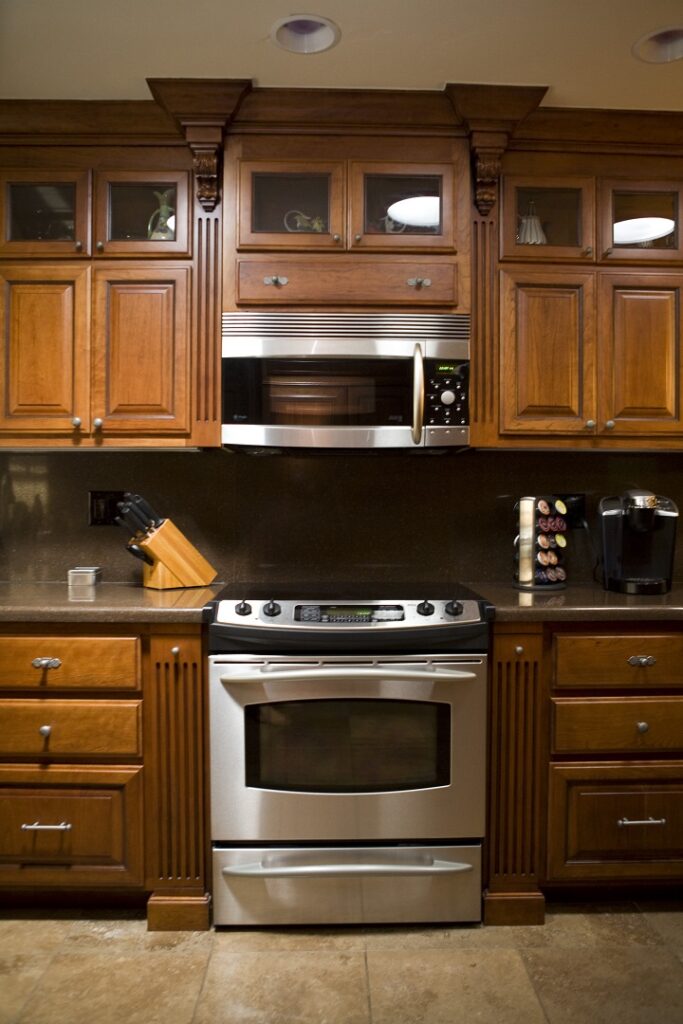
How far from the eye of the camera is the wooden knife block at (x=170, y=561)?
2.32 m

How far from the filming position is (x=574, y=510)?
2.62m

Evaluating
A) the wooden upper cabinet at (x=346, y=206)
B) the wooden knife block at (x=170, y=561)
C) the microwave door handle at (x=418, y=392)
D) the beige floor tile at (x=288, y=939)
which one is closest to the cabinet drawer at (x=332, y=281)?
the wooden upper cabinet at (x=346, y=206)

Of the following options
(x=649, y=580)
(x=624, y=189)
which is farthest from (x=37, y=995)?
(x=624, y=189)

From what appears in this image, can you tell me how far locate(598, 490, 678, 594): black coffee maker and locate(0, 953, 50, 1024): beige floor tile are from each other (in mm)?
1943

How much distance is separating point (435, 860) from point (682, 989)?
655 mm

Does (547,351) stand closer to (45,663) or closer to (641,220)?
(641,220)

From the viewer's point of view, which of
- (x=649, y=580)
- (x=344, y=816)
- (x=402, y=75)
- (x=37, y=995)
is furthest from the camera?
(x=649, y=580)

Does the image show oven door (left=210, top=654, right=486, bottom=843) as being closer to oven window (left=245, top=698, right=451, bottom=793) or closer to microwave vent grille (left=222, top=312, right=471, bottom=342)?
oven window (left=245, top=698, right=451, bottom=793)

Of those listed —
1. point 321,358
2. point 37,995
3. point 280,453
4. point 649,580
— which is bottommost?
point 37,995

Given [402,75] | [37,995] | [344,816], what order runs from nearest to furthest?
[37,995]
[344,816]
[402,75]

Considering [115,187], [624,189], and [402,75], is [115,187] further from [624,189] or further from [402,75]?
[624,189]

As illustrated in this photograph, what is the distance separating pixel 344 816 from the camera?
201cm

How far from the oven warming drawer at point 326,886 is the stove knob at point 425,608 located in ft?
2.17

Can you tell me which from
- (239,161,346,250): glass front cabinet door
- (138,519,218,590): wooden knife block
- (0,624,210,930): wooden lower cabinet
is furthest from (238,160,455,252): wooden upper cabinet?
(0,624,210,930): wooden lower cabinet
